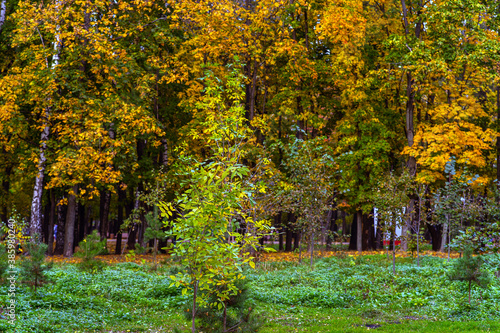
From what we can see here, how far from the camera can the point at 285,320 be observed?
9.63 meters

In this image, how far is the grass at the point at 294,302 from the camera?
879 cm

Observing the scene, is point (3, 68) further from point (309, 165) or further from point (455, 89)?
point (455, 89)

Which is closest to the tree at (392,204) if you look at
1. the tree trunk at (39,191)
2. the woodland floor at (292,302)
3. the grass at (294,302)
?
the woodland floor at (292,302)

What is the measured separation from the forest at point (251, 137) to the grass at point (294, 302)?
0.09m

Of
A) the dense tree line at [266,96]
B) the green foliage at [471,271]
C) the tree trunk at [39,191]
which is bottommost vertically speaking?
the green foliage at [471,271]

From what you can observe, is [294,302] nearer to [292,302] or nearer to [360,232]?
[292,302]

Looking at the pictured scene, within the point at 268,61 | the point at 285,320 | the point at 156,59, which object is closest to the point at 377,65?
the point at 268,61

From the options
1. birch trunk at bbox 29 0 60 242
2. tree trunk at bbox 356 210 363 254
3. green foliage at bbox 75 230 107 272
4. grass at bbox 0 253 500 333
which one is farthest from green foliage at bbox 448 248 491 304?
tree trunk at bbox 356 210 363 254

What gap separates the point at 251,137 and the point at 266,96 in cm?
1069

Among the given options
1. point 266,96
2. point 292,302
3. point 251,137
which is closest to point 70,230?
point 251,137

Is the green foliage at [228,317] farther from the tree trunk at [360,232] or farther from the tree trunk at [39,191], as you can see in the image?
the tree trunk at [360,232]

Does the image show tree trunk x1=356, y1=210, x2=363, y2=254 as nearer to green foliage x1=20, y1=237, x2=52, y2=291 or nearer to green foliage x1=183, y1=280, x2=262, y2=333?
green foliage x1=20, y1=237, x2=52, y2=291

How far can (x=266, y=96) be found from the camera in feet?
89.2

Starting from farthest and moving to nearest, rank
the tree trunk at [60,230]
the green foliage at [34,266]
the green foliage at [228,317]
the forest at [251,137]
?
the tree trunk at [60,230], the forest at [251,137], the green foliage at [34,266], the green foliage at [228,317]
